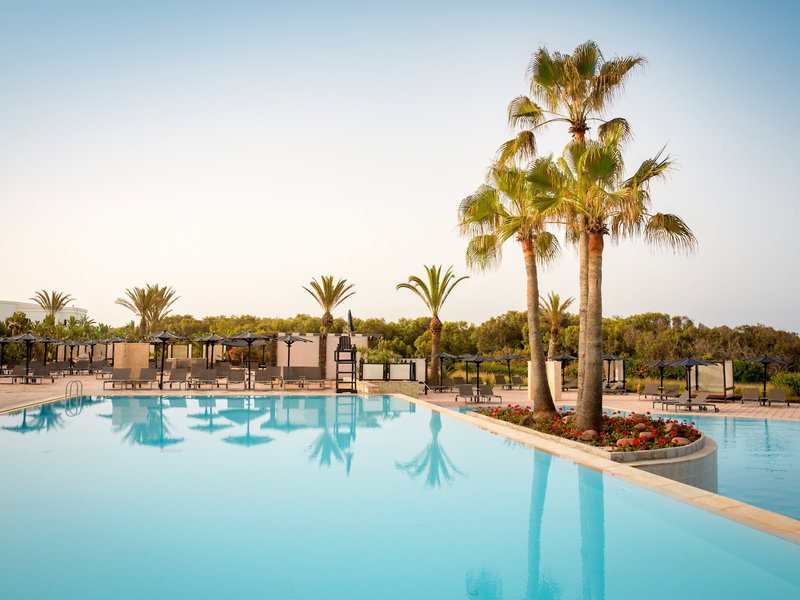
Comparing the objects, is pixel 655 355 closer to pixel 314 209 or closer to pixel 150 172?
pixel 314 209

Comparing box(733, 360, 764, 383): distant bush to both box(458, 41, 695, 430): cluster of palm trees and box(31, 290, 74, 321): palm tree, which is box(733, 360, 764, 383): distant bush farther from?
box(31, 290, 74, 321): palm tree

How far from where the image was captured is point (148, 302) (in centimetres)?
Result: 3712

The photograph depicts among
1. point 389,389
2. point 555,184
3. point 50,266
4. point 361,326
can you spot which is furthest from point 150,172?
point 361,326

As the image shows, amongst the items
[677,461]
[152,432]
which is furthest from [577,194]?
[152,432]

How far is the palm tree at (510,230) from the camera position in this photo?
12961 millimetres

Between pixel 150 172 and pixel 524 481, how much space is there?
2089 cm

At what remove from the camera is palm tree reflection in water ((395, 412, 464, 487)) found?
8188mm

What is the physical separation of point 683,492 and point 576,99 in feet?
29.2

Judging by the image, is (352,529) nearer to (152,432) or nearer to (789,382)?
(152,432)

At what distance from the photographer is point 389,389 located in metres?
21.6

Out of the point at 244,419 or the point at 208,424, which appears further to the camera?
the point at 244,419

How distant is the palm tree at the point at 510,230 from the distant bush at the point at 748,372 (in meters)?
20.1

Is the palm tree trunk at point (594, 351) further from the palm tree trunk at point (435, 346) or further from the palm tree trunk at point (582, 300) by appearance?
the palm tree trunk at point (435, 346)

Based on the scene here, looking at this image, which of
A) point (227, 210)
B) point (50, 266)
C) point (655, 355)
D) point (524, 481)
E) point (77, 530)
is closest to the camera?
point (77, 530)
